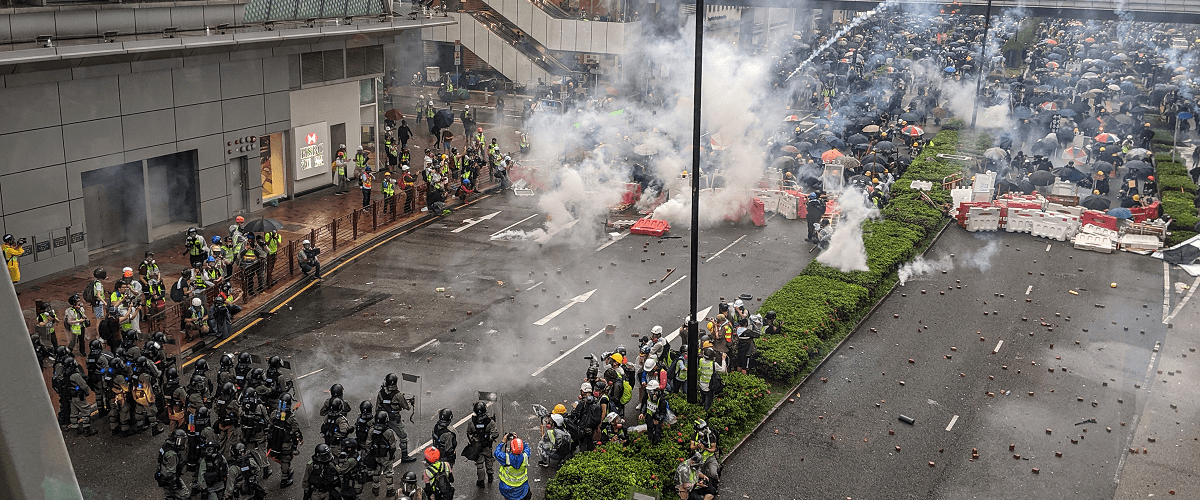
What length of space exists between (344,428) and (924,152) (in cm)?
2733

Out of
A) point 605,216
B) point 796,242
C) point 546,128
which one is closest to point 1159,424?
point 796,242

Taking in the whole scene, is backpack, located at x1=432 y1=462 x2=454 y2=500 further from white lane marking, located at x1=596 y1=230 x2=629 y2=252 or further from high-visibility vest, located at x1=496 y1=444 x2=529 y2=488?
white lane marking, located at x1=596 y1=230 x2=629 y2=252

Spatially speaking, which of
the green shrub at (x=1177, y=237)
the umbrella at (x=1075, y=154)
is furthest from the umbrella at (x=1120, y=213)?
the umbrella at (x=1075, y=154)

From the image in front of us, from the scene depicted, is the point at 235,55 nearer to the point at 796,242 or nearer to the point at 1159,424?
the point at 796,242

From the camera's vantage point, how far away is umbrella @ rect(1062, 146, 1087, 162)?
37156mm

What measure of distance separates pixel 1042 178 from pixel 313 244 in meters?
20.5

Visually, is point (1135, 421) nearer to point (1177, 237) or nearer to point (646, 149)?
point (1177, 237)

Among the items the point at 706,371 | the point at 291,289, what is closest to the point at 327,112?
the point at 291,289

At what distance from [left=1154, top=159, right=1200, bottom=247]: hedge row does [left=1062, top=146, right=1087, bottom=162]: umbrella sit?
2413 millimetres

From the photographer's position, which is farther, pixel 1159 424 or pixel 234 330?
pixel 234 330

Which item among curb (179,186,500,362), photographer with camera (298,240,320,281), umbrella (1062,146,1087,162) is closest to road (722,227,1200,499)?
curb (179,186,500,362)

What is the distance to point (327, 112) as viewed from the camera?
1157 inches

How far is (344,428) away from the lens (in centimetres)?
1330

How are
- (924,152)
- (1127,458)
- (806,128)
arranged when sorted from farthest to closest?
(806,128) → (924,152) → (1127,458)
